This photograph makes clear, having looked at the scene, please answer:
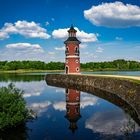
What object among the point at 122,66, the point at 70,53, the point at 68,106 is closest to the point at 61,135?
the point at 68,106

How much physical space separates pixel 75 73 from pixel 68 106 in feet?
89.4

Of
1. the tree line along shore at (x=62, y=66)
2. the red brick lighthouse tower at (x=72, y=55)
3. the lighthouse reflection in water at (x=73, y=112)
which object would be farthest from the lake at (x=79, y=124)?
the tree line along shore at (x=62, y=66)

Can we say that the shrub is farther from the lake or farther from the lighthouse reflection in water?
the lighthouse reflection in water

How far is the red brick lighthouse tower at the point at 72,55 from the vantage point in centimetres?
5500

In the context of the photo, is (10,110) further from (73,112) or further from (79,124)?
(73,112)

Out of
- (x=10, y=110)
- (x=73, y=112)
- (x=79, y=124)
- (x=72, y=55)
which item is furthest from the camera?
(x=72, y=55)

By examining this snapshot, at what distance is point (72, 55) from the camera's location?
180 ft

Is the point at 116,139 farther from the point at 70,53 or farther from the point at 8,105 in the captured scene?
the point at 70,53

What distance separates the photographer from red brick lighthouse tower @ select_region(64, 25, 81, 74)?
180 feet

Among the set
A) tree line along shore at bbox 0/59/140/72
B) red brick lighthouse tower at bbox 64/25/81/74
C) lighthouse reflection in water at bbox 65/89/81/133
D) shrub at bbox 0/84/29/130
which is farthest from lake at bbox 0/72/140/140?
tree line along shore at bbox 0/59/140/72

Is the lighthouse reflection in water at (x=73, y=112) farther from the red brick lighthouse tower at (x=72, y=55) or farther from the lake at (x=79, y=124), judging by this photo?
the red brick lighthouse tower at (x=72, y=55)

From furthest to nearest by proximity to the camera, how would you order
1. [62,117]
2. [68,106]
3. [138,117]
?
[68,106] → [62,117] → [138,117]

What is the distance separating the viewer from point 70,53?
2165 inches

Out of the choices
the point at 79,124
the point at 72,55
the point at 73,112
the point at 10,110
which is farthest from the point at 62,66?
the point at 10,110
